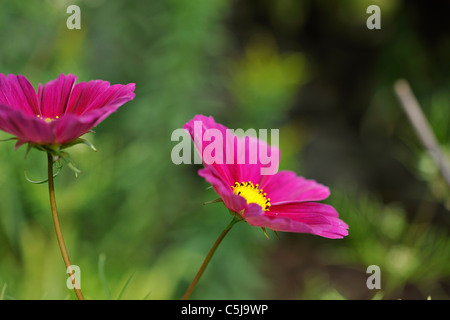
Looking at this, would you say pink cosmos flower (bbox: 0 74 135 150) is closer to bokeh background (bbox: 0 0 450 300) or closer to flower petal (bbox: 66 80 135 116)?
flower petal (bbox: 66 80 135 116)

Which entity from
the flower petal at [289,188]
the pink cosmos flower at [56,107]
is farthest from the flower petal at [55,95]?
the flower petal at [289,188]

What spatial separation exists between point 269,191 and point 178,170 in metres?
0.94

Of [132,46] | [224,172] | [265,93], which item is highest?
[132,46]

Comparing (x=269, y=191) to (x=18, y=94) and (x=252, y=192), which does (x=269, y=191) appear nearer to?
(x=252, y=192)

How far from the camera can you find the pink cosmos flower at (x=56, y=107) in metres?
0.19

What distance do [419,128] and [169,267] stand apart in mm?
646

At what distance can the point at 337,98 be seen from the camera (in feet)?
5.71

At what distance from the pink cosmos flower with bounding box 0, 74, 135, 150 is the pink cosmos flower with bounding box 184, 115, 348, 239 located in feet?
0.12

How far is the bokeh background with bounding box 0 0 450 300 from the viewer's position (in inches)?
24.8

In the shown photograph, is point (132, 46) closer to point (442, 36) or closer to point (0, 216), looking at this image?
point (0, 216)

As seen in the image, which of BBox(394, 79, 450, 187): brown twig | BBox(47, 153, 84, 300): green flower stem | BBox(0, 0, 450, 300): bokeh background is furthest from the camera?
BBox(0, 0, 450, 300): bokeh background

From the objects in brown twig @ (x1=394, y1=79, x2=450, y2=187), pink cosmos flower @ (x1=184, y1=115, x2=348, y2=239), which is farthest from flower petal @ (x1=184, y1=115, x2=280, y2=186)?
brown twig @ (x1=394, y1=79, x2=450, y2=187)

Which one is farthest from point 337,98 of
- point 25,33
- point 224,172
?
point 224,172

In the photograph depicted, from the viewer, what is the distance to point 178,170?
3.87 ft
